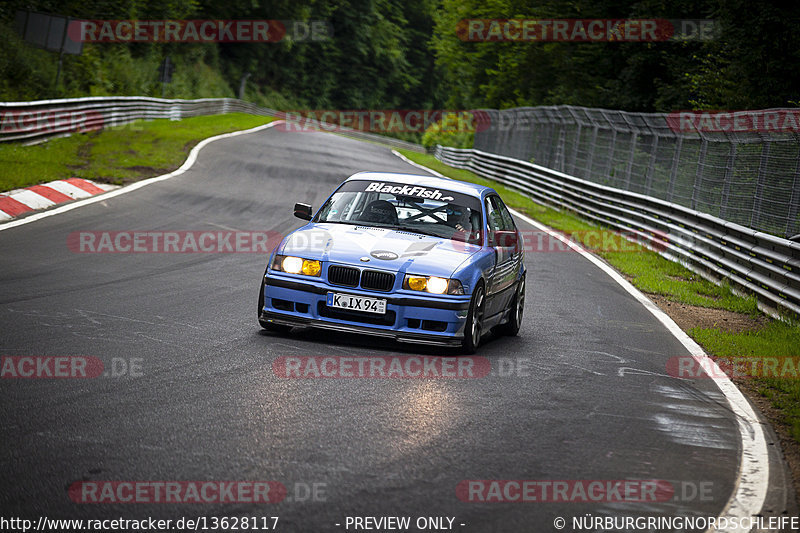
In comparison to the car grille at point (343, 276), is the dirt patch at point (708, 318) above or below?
below

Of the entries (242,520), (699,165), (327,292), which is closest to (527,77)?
(699,165)

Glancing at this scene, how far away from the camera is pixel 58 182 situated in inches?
705

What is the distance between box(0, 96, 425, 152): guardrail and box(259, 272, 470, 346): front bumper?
48.3 ft

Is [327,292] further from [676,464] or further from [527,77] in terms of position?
[527,77]

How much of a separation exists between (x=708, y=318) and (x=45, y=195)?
10.6m

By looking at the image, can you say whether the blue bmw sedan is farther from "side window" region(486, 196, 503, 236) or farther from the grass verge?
the grass verge

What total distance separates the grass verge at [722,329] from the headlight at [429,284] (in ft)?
8.86

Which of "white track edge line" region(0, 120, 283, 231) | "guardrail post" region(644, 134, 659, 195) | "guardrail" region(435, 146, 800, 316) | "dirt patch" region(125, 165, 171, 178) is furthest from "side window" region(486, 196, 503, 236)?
"dirt patch" region(125, 165, 171, 178)

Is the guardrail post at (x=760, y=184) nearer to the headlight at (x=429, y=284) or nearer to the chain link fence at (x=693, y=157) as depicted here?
the chain link fence at (x=693, y=157)

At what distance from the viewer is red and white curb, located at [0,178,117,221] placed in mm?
14976

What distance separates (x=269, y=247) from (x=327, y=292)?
667 centimetres

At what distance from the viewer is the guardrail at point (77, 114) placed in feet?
71.8

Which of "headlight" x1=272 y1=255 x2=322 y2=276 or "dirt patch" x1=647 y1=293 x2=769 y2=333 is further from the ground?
"headlight" x1=272 y1=255 x2=322 y2=276

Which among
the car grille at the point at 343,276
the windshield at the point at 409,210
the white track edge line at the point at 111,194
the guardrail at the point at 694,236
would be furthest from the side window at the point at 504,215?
the white track edge line at the point at 111,194
